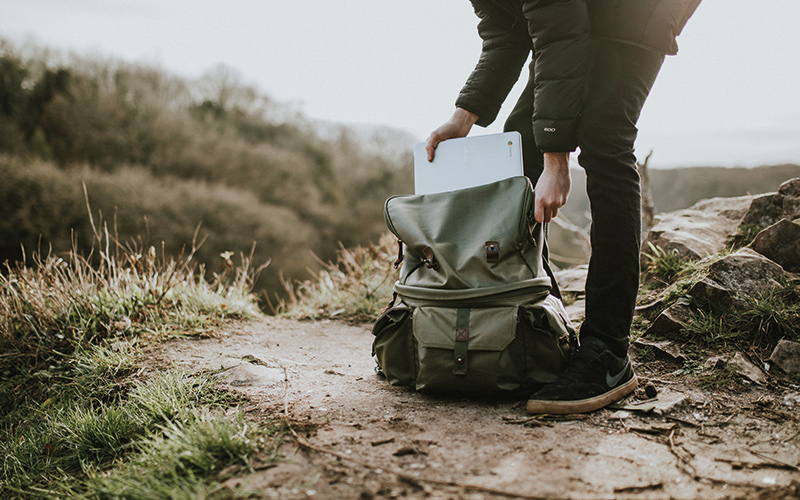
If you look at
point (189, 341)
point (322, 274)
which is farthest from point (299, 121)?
point (189, 341)

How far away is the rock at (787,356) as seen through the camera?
203cm

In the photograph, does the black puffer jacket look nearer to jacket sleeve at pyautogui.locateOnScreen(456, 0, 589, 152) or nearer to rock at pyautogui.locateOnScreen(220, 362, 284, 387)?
jacket sleeve at pyautogui.locateOnScreen(456, 0, 589, 152)

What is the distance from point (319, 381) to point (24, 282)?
2.76m

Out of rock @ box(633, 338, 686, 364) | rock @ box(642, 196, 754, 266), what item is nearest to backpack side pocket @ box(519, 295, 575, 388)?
Answer: rock @ box(633, 338, 686, 364)

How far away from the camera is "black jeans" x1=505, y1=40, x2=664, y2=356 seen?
1.80 m

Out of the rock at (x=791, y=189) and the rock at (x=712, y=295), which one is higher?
the rock at (x=791, y=189)

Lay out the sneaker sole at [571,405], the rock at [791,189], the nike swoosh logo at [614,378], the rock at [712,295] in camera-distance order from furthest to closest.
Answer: the rock at [791,189], the rock at [712,295], the nike swoosh logo at [614,378], the sneaker sole at [571,405]

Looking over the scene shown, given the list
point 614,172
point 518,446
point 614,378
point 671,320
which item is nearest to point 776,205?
point 671,320

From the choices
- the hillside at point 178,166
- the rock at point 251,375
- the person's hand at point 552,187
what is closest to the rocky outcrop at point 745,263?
the person's hand at point 552,187

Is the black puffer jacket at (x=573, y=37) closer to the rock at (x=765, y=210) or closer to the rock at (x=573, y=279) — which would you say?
the rock at (x=765, y=210)

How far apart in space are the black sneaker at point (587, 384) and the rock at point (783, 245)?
1432 millimetres

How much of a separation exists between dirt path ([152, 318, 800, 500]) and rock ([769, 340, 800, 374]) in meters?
0.21

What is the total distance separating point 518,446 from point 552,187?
0.99 meters

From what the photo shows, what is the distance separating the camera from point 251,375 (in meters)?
2.35
